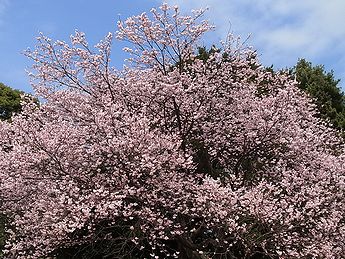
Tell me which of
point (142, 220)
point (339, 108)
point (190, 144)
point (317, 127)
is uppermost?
point (339, 108)

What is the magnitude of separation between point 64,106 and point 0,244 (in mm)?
4748

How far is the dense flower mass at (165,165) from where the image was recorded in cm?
1039

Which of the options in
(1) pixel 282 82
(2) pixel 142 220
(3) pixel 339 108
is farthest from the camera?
(3) pixel 339 108

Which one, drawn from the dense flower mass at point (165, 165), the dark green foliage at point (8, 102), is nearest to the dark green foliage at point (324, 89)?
the dense flower mass at point (165, 165)

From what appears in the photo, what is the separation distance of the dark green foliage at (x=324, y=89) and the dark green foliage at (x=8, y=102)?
1700 centimetres

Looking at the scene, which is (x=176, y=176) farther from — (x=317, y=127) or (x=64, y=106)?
(x=317, y=127)

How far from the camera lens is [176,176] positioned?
10.9 m

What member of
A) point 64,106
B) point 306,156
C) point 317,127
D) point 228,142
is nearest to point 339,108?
point 317,127

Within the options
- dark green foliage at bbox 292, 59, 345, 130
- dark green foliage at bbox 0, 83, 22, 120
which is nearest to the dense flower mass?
dark green foliage at bbox 292, 59, 345, 130

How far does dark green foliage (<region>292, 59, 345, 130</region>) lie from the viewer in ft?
84.5

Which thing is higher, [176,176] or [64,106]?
[64,106]

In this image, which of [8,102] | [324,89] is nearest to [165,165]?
[324,89]

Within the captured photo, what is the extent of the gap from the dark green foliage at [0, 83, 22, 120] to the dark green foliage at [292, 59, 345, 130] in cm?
1700

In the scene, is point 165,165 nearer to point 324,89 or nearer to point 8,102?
point 324,89
